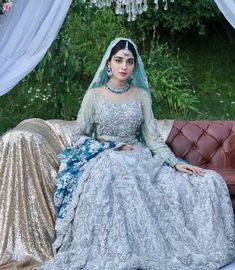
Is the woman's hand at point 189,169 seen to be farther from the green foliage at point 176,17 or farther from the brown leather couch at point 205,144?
the green foliage at point 176,17

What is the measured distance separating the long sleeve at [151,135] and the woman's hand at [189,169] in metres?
0.12

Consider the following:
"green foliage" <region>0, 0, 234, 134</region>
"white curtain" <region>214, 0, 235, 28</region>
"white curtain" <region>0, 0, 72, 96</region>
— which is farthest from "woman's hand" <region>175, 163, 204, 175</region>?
"green foliage" <region>0, 0, 234, 134</region>

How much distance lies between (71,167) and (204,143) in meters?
1.15

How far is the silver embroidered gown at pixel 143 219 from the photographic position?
3.94 metres

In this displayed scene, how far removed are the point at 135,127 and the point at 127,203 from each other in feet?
2.08

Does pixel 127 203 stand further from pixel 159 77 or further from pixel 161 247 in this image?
pixel 159 77

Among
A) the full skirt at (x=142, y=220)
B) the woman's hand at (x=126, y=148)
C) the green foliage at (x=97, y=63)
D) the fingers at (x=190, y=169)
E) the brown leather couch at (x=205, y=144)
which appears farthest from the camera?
the green foliage at (x=97, y=63)

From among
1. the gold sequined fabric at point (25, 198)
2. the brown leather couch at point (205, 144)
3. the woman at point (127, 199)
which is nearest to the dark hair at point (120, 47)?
the woman at point (127, 199)

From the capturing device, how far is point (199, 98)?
779cm

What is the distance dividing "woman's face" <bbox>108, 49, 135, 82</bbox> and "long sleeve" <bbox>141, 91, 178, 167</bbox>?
20cm

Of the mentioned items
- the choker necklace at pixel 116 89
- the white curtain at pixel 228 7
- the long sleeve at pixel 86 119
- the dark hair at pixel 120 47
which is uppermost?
the white curtain at pixel 228 7

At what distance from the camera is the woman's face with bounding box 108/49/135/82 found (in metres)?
4.45

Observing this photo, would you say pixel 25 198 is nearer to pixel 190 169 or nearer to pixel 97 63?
pixel 190 169

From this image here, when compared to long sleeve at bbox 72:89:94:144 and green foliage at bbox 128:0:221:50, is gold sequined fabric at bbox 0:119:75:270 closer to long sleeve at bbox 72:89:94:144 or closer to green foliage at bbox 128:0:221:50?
long sleeve at bbox 72:89:94:144
